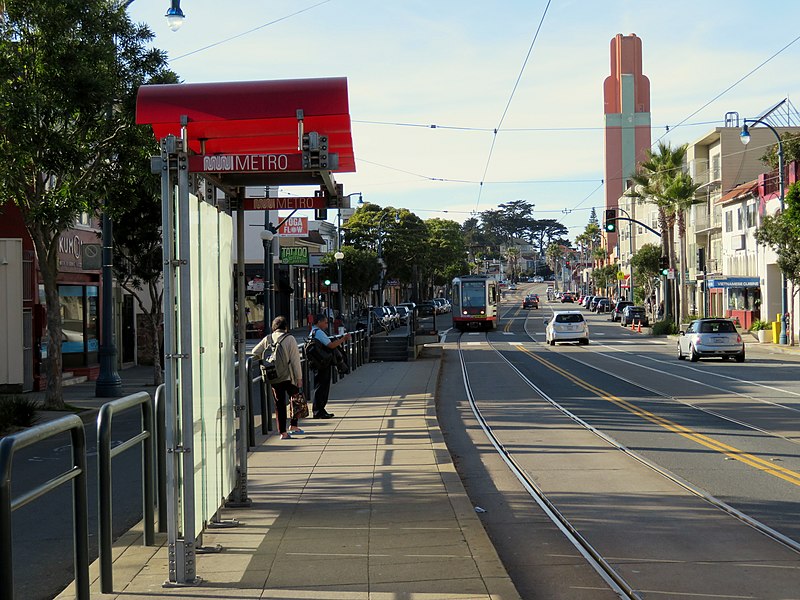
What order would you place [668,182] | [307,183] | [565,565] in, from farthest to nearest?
[668,182] < [307,183] < [565,565]

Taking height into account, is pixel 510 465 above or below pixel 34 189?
below

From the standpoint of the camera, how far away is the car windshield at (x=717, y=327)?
3444cm

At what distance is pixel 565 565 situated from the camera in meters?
7.45

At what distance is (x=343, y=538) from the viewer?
775 cm

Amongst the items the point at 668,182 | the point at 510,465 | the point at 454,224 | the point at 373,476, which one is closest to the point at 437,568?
A: the point at 373,476

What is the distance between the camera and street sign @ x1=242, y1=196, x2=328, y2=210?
8805mm

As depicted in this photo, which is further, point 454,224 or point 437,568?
point 454,224

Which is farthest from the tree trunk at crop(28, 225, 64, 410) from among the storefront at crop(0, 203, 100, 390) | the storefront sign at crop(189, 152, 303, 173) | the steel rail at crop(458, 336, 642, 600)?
the storefront sign at crop(189, 152, 303, 173)

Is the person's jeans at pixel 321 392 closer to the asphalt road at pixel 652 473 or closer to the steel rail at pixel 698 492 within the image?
the asphalt road at pixel 652 473

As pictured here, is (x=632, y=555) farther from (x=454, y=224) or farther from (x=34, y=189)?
(x=454, y=224)

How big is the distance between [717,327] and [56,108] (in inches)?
950

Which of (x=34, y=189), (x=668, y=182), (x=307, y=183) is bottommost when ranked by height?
(x=307, y=183)

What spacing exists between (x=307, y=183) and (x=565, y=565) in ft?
13.7

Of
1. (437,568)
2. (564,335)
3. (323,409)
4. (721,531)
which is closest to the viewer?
(437,568)
